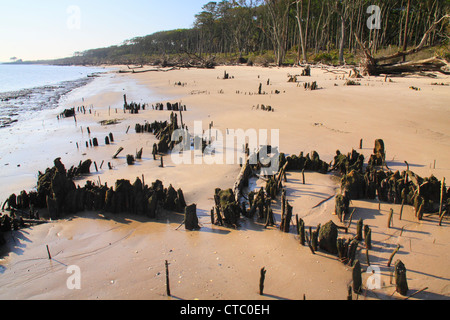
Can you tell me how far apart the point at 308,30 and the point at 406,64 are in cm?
2702

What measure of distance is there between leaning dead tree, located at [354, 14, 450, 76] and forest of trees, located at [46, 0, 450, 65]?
1.87 metres

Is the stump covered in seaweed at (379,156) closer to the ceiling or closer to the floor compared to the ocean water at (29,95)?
closer to the floor

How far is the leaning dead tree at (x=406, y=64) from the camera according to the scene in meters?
13.0

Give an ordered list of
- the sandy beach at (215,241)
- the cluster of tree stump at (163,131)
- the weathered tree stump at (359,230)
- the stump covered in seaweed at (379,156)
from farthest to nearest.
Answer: the cluster of tree stump at (163,131)
the stump covered in seaweed at (379,156)
the weathered tree stump at (359,230)
the sandy beach at (215,241)

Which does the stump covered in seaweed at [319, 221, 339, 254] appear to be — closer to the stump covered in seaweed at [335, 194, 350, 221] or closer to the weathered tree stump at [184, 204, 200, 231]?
the stump covered in seaweed at [335, 194, 350, 221]

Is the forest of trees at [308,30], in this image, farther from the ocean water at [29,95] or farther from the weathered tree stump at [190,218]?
the weathered tree stump at [190,218]

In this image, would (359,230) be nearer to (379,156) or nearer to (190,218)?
(190,218)

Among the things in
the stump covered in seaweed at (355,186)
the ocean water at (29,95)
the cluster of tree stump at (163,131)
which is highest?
the ocean water at (29,95)

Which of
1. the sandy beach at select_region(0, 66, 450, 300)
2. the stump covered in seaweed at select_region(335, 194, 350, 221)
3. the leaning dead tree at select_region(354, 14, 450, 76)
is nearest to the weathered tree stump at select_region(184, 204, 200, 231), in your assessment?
the sandy beach at select_region(0, 66, 450, 300)

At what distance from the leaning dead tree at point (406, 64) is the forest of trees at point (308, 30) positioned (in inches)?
73.7

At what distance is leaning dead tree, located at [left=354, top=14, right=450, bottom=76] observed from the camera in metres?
13.0

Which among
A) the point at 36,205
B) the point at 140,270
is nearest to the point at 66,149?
the point at 36,205

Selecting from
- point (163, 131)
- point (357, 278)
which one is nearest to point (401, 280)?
point (357, 278)

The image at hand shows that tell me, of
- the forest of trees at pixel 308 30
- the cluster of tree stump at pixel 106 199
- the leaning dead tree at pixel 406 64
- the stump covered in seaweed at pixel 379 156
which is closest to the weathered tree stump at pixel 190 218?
Answer: the cluster of tree stump at pixel 106 199
